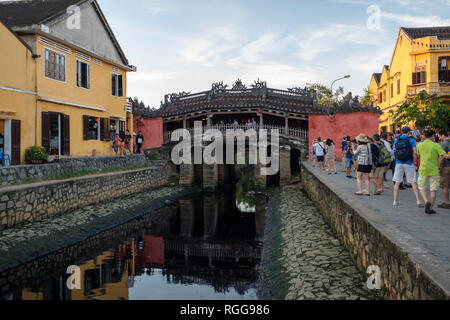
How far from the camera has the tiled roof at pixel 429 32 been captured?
28.0 metres

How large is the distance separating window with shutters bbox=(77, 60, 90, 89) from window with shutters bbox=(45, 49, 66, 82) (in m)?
1.15

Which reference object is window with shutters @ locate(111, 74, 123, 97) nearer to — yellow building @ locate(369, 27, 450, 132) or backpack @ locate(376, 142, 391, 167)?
backpack @ locate(376, 142, 391, 167)

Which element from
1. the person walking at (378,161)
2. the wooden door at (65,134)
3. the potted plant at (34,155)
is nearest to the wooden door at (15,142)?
the potted plant at (34,155)

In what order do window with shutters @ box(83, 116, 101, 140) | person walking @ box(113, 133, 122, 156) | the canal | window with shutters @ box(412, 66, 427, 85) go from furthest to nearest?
window with shutters @ box(412, 66, 427, 85)
person walking @ box(113, 133, 122, 156)
window with shutters @ box(83, 116, 101, 140)
the canal

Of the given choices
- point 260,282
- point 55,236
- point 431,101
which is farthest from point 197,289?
point 431,101

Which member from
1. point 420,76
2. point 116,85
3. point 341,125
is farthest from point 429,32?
point 116,85

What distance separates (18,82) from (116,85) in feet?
26.2

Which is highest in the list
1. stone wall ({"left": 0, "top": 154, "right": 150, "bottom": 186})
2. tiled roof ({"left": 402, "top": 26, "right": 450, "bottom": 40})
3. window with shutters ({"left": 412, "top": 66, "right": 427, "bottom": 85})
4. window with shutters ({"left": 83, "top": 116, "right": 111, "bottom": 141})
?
tiled roof ({"left": 402, "top": 26, "right": 450, "bottom": 40})

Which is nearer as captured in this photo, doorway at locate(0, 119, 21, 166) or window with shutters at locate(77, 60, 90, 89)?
doorway at locate(0, 119, 21, 166)

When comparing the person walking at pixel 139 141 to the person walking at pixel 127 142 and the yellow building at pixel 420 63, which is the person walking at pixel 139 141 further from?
the yellow building at pixel 420 63

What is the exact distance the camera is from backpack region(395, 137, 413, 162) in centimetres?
842

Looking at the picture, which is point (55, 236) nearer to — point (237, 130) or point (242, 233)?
point (242, 233)

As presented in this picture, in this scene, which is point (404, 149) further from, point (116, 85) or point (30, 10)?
point (116, 85)

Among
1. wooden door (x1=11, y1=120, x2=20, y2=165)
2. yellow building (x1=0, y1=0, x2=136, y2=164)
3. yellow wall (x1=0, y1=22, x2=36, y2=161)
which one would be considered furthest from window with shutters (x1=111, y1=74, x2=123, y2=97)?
wooden door (x1=11, y1=120, x2=20, y2=165)
